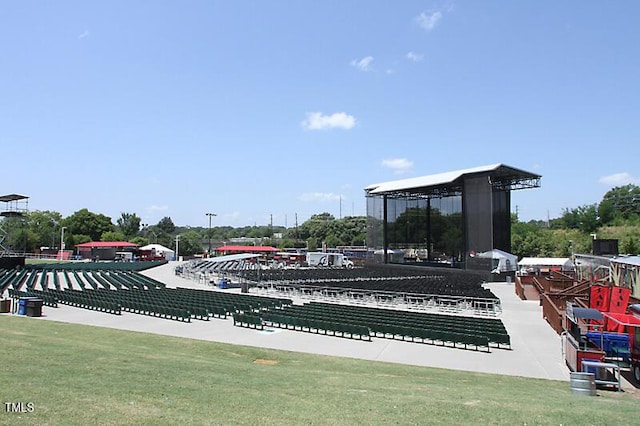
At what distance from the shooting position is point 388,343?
19.9 metres

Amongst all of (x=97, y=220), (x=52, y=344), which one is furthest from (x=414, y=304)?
(x=97, y=220)

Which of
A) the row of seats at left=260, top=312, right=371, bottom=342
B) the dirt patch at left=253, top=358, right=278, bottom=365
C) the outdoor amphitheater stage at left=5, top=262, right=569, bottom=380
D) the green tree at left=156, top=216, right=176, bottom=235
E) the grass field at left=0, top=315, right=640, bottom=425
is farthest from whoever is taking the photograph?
the green tree at left=156, top=216, right=176, bottom=235

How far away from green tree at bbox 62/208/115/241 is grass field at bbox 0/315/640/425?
336ft

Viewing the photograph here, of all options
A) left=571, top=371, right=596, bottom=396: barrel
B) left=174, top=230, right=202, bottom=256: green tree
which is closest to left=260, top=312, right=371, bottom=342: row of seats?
left=571, top=371, right=596, bottom=396: barrel

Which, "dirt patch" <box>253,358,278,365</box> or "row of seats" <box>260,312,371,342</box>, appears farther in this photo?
"row of seats" <box>260,312,371,342</box>

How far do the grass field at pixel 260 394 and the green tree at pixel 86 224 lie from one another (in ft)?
336

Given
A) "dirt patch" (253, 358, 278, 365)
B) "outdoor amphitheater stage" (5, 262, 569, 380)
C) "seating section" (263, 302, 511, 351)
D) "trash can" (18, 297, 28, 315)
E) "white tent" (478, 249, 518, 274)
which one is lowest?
"outdoor amphitheater stage" (5, 262, 569, 380)

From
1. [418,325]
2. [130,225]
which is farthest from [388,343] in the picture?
[130,225]

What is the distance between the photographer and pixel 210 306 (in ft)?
90.2

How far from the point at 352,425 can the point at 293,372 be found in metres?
5.88

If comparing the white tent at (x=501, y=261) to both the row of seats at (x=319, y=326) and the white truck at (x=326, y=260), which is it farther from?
the row of seats at (x=319, y=326)

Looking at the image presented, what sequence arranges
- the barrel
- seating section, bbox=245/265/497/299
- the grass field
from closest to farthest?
the grass field
the barrel
seating section, bbox=245/265/497/299

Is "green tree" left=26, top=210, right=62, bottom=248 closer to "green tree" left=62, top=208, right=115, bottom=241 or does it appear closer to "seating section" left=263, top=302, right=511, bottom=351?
"green tree" left=62, top=208, right=115, bottom=241

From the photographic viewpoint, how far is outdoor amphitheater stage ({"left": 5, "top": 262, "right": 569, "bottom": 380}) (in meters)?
16.4
